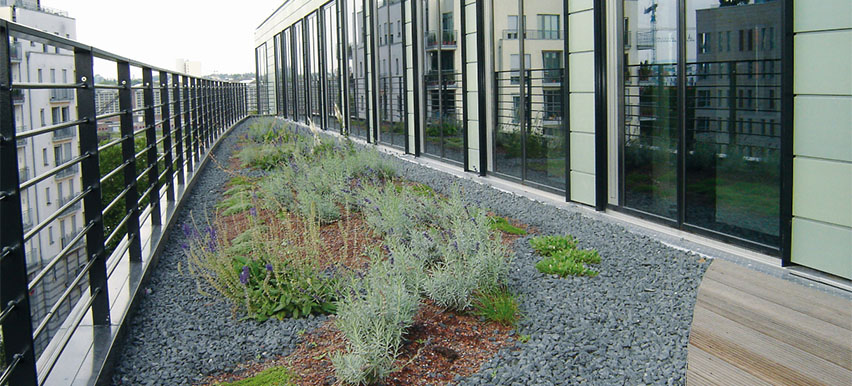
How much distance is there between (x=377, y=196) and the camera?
21.0 ft

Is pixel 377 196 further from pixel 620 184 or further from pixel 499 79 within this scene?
pixel 499 79

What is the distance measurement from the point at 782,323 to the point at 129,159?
4.07m

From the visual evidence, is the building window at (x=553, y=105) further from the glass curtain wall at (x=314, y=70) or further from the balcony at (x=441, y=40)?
the glass curtain wall at (x=314, y=70)

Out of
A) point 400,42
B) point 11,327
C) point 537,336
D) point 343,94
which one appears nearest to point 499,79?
point 400,42

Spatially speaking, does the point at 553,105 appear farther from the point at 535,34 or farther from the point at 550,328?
the point at 550,328

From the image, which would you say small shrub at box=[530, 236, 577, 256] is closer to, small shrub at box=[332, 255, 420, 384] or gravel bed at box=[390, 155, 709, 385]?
gravel bed at box=[390, 155, 709, 385]

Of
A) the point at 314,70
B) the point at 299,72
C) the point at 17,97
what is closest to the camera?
the point at 17,97

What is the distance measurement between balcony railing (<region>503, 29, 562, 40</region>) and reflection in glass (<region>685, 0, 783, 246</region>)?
2294 millimetres

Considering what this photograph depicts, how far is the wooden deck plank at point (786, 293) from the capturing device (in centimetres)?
382

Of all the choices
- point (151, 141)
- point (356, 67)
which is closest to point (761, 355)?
point (151, 141)

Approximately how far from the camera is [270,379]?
3.31m

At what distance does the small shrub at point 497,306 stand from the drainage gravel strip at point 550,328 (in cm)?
7

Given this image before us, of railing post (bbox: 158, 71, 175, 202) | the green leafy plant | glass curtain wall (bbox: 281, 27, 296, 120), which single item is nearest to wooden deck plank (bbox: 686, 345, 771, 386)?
the green leafy plant

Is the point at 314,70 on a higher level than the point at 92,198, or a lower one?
higher
